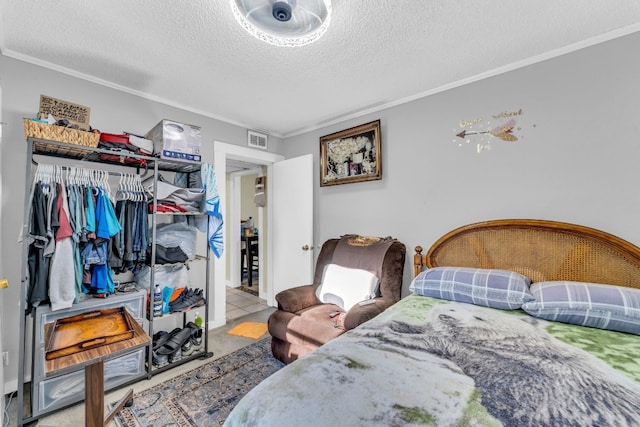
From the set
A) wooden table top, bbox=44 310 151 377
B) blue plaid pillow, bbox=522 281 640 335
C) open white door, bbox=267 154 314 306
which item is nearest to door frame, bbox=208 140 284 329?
open white door, bbox=267 154 314 306

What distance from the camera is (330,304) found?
2.49 meters

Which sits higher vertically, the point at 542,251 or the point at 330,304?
the point at 542,251

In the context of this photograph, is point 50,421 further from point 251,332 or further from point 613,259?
point 613,259

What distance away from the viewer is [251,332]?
3.01 metres

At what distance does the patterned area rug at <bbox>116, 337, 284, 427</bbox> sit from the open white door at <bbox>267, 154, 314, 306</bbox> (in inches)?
45.4

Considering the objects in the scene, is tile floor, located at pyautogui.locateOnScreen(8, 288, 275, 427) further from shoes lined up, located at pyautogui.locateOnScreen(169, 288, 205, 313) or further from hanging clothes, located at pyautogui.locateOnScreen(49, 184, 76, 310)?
hanging clothes, located at pyautogui.locateOnScreen(49, 184, 76, 310)

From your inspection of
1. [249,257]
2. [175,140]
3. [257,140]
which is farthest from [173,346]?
[249,257]

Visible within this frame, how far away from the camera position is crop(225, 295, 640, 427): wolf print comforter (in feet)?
2.64

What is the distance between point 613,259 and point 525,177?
73 cm

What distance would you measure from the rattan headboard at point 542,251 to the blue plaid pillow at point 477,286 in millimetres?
204

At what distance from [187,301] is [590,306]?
2.82 m

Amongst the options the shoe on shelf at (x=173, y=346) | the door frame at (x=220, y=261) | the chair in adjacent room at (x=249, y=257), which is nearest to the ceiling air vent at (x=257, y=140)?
the door frame at (x=220, y=261)

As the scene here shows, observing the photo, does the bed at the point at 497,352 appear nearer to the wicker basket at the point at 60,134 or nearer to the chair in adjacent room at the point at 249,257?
the wicker basket at the point at 60,134

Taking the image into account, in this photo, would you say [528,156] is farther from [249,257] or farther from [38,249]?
[249,257]
